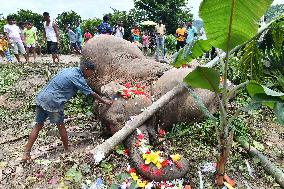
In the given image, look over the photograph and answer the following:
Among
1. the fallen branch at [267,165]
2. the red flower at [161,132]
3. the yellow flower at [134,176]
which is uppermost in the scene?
the fallen branch at [267,165]

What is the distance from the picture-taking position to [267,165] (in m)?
5.47

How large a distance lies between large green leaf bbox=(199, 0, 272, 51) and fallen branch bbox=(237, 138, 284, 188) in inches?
82.8


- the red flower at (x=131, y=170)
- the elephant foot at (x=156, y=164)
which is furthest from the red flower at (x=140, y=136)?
the red flower at (x=131, y=170)

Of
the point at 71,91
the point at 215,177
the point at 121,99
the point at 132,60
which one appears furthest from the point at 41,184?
the point at 132,60

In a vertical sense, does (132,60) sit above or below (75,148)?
above

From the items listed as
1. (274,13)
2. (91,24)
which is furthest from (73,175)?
(91,24)

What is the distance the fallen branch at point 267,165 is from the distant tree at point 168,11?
74.6 feet

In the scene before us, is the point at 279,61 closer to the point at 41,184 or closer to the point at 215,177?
the point at 215,177

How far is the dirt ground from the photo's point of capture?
5.36 meters

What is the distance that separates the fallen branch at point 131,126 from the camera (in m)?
5.48

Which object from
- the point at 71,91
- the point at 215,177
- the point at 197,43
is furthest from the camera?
the point at 71,91

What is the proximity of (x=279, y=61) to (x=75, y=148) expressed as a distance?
380 cm

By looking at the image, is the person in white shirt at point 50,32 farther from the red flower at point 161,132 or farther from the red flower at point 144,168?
the red flower at point 144,168

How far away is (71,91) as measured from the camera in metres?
6.06
